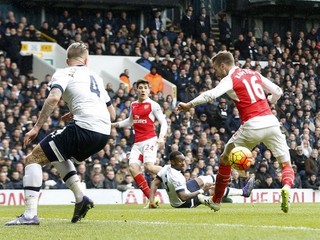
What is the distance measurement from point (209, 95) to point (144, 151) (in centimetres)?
630

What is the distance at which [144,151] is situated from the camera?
1944cm

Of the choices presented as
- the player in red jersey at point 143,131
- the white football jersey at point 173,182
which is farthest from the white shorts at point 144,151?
the white football jersey at point 173,182

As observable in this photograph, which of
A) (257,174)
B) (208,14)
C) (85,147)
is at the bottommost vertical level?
(257,174)

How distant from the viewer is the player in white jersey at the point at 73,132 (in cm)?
1169

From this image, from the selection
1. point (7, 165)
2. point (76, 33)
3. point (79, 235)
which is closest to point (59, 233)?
point (79, 235)

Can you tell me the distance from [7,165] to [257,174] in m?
7.71

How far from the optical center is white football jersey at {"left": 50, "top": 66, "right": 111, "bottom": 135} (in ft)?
38.9

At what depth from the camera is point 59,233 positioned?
10656 mm

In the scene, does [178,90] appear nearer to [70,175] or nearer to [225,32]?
[225,32]

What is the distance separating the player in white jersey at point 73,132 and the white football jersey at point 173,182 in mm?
5237

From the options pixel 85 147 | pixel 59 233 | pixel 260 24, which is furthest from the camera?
pixel 260 24

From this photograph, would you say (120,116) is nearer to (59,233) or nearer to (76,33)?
(76,33)

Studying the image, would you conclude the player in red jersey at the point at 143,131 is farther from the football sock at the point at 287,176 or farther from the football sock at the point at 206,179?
the football sock at the point at 287,176

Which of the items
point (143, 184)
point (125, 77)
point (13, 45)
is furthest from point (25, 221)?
point (125, 77)
